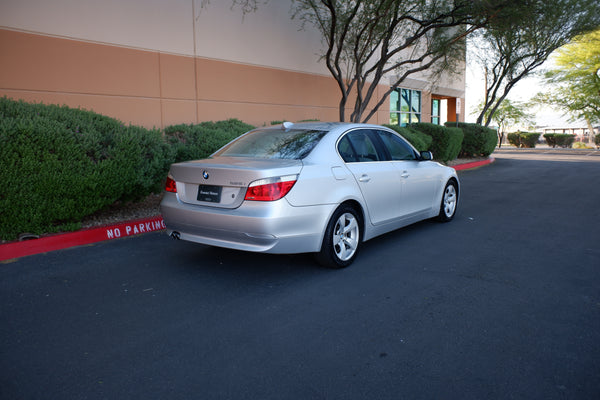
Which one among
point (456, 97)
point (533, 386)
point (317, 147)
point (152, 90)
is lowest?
point (533, 386)

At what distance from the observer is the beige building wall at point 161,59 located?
862 centimetres

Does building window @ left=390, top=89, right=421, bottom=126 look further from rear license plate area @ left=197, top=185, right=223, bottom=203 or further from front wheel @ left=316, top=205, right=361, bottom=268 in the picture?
rear license plate area @ left=197, top=185, right=223, bottom=203

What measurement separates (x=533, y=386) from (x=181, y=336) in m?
2.46

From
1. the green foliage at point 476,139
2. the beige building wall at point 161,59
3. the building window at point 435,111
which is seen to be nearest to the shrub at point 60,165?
the beige building wall at point 161,59

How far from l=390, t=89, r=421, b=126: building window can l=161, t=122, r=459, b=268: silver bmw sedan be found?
14778mm

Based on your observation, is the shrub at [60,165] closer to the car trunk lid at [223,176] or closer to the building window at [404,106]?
the car trunk lid at [223,176]

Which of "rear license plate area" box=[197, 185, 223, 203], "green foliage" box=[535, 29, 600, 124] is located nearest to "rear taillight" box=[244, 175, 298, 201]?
"rear license plate area" box=[197, 185, 223, 203]

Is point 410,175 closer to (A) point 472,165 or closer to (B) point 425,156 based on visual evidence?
(B) point 425,156

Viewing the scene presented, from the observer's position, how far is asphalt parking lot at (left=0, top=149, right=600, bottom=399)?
9.64ft

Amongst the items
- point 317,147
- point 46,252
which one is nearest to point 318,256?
point 317,147

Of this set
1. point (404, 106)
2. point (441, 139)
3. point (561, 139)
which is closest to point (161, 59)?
point (441, 139)

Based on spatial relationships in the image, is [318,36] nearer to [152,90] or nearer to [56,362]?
[152,90]

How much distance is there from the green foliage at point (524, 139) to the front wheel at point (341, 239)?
4123 cm

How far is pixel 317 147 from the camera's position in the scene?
5137 mm
